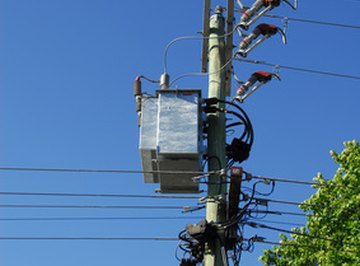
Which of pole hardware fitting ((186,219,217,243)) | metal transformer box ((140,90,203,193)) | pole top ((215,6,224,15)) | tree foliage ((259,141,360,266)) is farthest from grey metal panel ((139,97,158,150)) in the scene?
tree foliage ((259,141,360,266))

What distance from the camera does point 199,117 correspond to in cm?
885

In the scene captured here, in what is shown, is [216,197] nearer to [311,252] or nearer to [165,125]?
[165,125]

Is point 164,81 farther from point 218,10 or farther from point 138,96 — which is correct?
point 218,10

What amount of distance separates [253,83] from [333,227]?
9235 mm

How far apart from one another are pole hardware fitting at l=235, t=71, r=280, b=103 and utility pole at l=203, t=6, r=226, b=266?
1.63 feet

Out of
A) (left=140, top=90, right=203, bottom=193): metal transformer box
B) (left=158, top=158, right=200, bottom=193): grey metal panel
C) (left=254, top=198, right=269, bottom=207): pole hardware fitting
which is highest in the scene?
(left=140, top=90, right=203, bottom=193): metal transformer box

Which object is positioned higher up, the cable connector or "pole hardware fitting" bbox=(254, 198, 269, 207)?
the cable connector

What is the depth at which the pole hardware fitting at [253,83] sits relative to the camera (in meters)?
9.93

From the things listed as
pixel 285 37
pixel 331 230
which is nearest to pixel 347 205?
pixel 331 230

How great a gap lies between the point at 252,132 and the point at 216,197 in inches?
58.1

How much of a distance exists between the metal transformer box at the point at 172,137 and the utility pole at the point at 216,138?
26 cm

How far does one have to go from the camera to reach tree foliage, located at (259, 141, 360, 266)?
56.8 ft

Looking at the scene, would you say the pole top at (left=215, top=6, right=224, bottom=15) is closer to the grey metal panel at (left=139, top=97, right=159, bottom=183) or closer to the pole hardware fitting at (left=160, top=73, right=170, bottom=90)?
the pole hardware fitting at (left=160, top=73, right=170, bottom=90)

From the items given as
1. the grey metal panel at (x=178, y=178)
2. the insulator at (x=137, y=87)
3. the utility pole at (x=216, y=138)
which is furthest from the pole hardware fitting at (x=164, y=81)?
the grey metal panel at (x=178, y=178)
